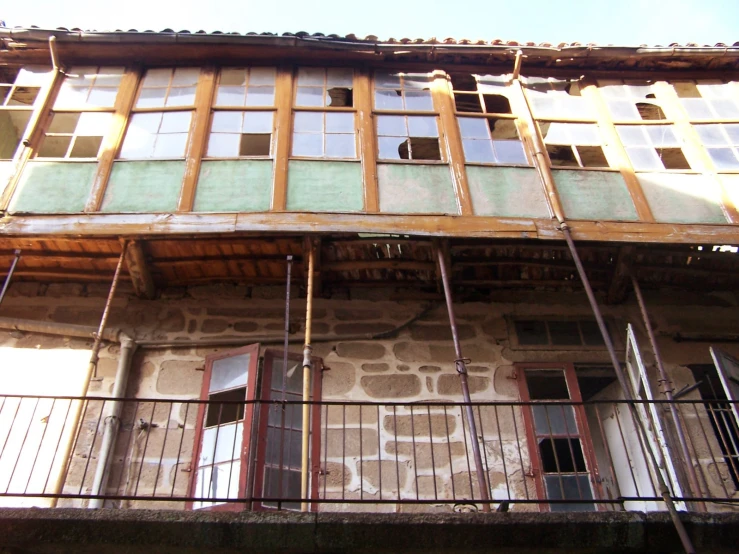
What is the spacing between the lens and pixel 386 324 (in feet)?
25.5

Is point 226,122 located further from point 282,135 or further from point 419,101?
point 419,101

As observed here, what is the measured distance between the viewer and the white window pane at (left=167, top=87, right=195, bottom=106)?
28.8ft

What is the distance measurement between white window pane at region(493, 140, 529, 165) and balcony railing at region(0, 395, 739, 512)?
113 inches

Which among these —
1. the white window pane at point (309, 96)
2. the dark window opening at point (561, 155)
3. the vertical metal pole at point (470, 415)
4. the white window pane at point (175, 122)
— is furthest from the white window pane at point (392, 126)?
the white window pane at point (175, 122)

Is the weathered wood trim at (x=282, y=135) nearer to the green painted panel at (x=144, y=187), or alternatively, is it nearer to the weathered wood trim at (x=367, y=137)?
the weathered wood trim at (x=367, y=137)

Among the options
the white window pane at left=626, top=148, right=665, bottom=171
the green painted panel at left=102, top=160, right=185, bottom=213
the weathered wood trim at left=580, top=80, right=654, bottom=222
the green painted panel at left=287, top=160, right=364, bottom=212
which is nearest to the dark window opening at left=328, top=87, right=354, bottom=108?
the green painted panel at left=287, top=160, right=364, bottom=212

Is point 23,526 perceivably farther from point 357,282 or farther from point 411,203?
point 411,203

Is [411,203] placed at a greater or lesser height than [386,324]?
greater

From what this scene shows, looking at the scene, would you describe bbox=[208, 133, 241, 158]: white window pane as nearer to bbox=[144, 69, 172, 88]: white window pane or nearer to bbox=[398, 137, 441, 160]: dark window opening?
bbox=[144, 69, 172, 88]: white window pane

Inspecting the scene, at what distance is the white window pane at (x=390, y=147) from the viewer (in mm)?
8250

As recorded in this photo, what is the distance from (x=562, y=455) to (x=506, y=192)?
9.35 ft

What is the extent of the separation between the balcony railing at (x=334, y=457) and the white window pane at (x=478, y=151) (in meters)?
2.92

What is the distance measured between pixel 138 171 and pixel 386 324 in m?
3.16

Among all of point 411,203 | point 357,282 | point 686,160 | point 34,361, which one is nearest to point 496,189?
point 411,203
